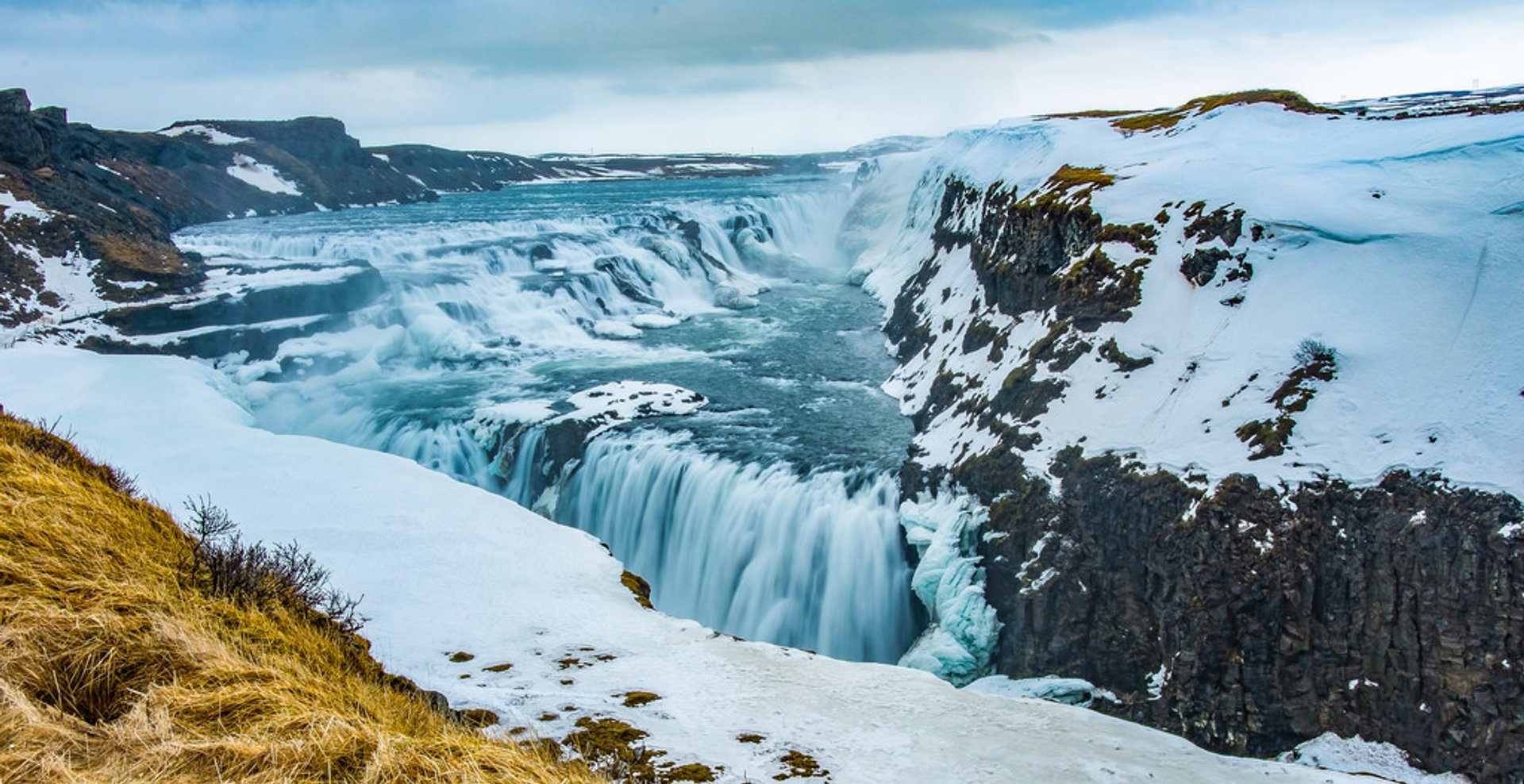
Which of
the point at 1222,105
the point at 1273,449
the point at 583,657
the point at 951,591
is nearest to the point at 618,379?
the point at 951,591

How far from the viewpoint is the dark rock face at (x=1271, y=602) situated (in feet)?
28.4

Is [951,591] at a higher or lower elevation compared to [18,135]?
lower

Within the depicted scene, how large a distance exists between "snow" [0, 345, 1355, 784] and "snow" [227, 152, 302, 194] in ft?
284

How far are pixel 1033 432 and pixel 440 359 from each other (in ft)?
76.1

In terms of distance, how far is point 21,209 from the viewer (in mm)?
35375

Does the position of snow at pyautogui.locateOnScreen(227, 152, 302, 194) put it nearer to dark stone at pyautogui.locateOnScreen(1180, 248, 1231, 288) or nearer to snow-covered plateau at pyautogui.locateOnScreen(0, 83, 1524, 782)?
snow-covered plateau at pyautogui.locateOnScreen(0, 83, 1524, 782)

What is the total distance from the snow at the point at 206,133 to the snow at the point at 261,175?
4.97 m

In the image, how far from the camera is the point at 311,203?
89812 mm

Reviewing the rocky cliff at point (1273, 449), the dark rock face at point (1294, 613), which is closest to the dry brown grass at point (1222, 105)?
the rocky cliff at point (1273, 449)

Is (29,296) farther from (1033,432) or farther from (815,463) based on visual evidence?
(1033,432)

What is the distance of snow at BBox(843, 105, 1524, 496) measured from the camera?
1025 cm

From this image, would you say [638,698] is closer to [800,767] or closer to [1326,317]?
[800,767]

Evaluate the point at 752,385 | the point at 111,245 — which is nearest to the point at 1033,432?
the point at 752,385

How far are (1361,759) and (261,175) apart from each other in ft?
344
